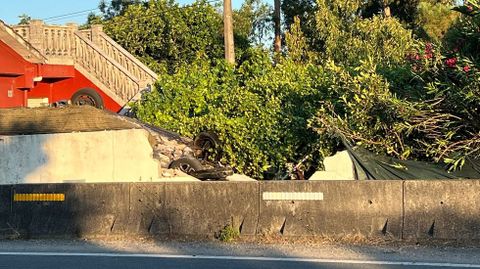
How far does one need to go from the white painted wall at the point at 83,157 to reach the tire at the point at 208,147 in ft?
4.52

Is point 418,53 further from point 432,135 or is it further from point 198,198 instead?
point 198,198

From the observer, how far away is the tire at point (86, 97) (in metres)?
20.5

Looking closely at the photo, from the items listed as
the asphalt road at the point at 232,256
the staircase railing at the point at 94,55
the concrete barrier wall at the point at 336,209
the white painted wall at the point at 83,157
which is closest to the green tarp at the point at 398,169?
Result: the concrete barrier wall at the point at 336,209

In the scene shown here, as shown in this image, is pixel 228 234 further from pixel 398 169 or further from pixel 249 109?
pixel 249 109

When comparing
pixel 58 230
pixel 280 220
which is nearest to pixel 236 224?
pixel 280 220

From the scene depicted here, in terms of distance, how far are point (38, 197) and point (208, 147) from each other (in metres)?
5.29

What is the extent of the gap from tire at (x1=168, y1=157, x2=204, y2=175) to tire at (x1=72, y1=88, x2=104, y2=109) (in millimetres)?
6911

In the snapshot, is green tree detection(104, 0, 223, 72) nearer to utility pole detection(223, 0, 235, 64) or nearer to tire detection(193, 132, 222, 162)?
utility pole detection(223, 0, 235, 64)

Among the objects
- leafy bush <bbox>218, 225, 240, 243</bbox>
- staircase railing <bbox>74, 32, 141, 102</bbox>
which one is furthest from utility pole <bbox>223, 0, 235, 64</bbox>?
leafy bush <bbox>218, 225, 240, 243</bbox>

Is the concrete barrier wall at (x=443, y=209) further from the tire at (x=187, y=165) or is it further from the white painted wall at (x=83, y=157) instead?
the white painted wall at (x=83, y=157)

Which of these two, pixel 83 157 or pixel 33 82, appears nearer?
pixel 83 157

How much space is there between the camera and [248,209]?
9648 mm

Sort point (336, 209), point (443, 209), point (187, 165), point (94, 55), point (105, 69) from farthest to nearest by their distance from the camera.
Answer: point (94, 55), point (105, 69), point (187, 165), point (336, 209), point (443, 209)

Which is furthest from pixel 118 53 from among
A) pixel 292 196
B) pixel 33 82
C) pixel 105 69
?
pixel 292 196
